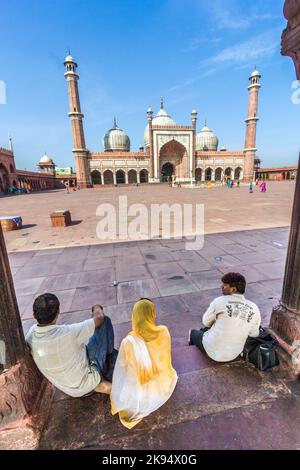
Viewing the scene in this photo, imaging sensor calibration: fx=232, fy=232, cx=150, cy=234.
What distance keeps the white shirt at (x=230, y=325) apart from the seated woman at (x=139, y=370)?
47 cm

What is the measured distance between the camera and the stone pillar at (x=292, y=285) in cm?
148

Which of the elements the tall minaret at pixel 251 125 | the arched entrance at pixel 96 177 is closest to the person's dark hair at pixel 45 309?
the arched entrance at pixel 96 177

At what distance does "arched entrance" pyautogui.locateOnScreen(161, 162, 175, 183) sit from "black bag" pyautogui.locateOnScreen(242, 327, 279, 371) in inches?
1590

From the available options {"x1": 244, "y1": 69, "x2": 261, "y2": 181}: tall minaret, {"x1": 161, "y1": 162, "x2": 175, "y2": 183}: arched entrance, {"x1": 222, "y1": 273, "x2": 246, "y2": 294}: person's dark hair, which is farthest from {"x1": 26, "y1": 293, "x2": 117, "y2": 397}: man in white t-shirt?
{"x1": 161, "y1": 162, "x2": 175, "y2": 183}: arched entrance

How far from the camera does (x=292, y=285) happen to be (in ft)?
5.65

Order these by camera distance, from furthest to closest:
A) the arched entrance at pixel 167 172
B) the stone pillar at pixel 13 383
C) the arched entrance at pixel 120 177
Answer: the arched entrance at pixel 167 172 → the arched entrance at pixel 120 177 → the stone pillar at pixel 13 383

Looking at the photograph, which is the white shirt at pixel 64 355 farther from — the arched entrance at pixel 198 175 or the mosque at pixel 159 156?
the arched entrance at pixel 198 175

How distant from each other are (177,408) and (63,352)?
794mm

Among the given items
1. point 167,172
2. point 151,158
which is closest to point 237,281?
point 151,158

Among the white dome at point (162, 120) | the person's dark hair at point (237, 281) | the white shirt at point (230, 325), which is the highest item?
the white dome at point (162, 120)
